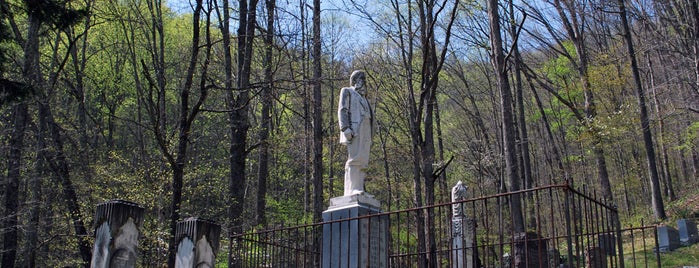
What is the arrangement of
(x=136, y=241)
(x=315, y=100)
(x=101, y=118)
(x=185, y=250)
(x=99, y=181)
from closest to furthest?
(x=136, y=241), (x=185, y=250), (x=99, y=181), (x=315, y=100), (x=101, y=118)

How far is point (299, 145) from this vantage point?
24047 mm

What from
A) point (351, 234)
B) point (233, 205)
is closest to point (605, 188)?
point (233, 205)

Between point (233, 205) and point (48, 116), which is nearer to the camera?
point (233, 205)

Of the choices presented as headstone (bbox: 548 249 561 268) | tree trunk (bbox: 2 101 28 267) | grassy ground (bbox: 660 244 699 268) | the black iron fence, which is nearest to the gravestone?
the black iron fence

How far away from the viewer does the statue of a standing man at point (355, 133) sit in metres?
9.12

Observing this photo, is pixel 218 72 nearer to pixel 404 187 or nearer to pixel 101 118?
pixel 101 118

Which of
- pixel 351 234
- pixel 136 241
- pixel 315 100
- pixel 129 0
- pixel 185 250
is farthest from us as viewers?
pixel 315 100

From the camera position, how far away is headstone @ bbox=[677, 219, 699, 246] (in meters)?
16.1

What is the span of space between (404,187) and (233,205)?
10.5m

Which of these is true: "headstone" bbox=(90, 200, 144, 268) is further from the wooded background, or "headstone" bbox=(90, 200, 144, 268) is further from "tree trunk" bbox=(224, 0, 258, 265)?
"tree trunk" bbox=(224, 0, 258, 265)

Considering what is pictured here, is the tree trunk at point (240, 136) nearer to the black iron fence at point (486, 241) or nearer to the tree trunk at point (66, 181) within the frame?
the black iron fence at point (486, 241)

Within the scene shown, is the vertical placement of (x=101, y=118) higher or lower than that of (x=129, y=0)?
lower

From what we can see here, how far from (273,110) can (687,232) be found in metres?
17.0

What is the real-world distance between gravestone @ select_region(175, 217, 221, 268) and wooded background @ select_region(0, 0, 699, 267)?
471 cm
